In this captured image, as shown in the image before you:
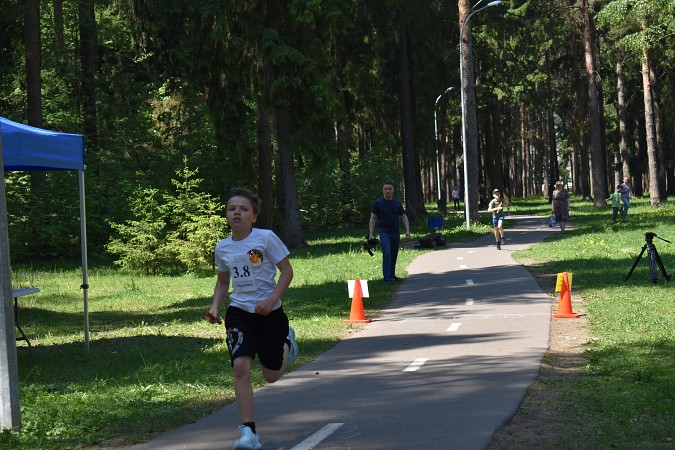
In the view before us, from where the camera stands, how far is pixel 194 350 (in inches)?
543

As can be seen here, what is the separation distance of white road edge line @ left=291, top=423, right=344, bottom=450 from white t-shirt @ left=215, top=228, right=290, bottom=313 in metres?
1.00

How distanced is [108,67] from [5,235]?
37.2 meters

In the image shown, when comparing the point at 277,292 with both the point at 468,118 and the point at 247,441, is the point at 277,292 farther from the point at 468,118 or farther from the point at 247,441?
the point at 468,118

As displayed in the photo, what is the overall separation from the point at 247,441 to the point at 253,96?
2904cm

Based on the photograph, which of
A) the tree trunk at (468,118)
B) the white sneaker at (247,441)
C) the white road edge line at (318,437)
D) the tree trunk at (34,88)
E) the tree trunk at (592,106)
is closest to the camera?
the white sneaker at (247,441)

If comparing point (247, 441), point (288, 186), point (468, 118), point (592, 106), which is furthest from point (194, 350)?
point (592, 106)

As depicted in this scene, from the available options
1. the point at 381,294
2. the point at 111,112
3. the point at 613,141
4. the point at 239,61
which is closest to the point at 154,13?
the point at 239,61

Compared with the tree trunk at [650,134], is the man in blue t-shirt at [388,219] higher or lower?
lower

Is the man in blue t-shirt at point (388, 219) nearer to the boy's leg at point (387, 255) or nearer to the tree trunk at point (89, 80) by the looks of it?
the boy's leg at point (387, 255)

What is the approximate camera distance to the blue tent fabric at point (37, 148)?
41.6 feet

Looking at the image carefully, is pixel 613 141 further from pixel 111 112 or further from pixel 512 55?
pixel 111 112

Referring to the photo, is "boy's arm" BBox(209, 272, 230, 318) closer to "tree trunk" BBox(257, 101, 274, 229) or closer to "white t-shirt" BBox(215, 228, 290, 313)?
"white t-shirt" BBox(215, 228, 290, 313)

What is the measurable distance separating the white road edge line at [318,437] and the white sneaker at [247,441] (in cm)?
36

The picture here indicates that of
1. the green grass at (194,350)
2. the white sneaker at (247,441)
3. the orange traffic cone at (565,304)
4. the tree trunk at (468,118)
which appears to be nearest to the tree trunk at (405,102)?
the tree trunk at (468,118)
